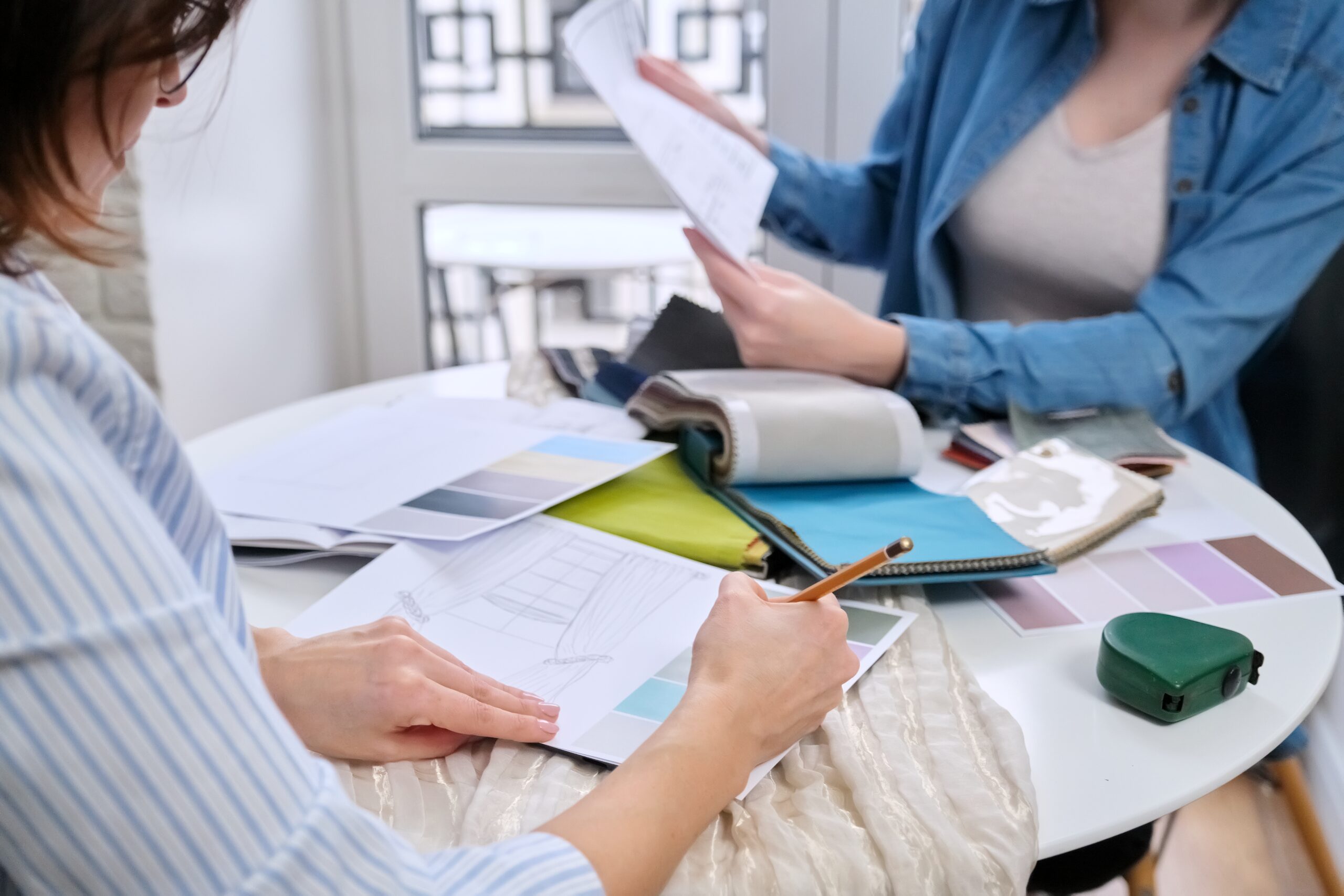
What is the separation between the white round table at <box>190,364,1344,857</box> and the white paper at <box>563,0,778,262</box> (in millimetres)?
448

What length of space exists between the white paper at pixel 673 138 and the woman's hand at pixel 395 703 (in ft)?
1.75

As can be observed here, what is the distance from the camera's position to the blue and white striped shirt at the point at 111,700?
341mm

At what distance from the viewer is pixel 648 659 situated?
65 cm

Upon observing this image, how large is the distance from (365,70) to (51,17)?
1.53m

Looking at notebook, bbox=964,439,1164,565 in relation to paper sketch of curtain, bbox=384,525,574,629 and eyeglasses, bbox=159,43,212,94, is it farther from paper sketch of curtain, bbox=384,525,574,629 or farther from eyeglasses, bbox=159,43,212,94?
eyeglasses, bbox=159,43,212,94

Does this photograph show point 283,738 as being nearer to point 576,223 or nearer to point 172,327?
point 172,327

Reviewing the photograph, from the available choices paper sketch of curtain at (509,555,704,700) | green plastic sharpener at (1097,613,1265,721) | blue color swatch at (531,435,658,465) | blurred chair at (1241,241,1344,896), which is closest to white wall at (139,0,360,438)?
blue color swatch at (531,435,658,465)

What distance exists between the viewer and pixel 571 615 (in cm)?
70

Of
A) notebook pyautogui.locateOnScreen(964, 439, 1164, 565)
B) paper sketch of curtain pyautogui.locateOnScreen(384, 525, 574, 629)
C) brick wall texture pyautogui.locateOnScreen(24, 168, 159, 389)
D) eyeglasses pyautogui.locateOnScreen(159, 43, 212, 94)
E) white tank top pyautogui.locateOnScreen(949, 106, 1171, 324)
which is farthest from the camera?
brick wall texture pyautogui.locateOnScreen(24, 168, 159, 389)

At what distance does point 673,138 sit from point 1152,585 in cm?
61

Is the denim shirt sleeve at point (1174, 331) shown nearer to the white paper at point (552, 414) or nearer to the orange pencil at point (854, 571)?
the white paper at point (552, 414)

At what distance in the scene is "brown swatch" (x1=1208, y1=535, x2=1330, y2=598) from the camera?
783 millimetres

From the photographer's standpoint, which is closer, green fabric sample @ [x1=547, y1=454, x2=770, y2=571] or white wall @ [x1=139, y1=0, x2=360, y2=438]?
green fabric sample @ [x1=547, y1=454, x2=770, y2=571]

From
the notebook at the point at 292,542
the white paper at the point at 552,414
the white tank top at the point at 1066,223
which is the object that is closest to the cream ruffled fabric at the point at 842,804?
the notebook at the point at 292,542
